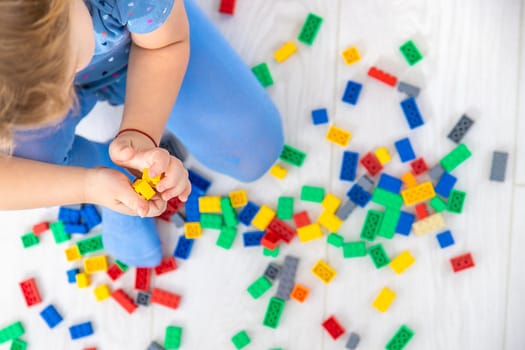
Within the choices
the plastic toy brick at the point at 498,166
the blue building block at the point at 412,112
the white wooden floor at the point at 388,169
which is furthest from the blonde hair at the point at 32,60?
the plastic toy brick at the point at 498,166

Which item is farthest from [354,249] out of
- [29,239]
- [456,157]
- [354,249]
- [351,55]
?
[29,239]

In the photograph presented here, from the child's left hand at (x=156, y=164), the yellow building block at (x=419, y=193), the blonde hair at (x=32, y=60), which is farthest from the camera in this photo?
the yellow building block at (x=419, y=193)

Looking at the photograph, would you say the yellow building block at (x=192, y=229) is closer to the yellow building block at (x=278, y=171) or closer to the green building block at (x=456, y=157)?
the yellow building block at (x=278, y=171)

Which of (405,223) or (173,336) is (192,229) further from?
(405,223)

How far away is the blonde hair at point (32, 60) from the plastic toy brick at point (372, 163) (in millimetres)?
594

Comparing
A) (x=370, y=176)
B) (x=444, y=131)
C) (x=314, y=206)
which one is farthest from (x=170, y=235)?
(x=444, y=131)

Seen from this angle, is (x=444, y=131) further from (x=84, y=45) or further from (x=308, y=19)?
(x=84, y=45)

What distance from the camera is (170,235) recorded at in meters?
1.05

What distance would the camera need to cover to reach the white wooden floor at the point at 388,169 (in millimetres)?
981

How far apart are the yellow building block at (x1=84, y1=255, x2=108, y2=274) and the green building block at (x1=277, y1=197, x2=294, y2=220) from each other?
1.07ft

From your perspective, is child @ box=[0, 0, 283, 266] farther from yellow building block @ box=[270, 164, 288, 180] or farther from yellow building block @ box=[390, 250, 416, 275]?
yellow building block @ box=[390, 250, 416, 275]

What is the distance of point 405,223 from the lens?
988 millimetres

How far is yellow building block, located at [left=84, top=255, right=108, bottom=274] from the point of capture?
1050mm

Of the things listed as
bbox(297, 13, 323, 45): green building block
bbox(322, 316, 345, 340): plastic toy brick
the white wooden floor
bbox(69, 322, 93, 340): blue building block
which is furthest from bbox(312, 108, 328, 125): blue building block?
bbox(69, 322, 93, 340): blue building block
